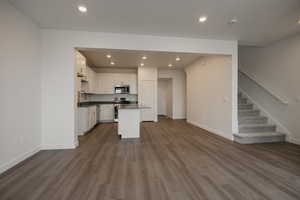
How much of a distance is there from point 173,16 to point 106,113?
18.0 feet

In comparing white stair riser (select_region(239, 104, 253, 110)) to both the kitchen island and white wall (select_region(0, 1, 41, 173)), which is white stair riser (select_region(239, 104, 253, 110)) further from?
white wall (select_region(0, 1, 41, 173))

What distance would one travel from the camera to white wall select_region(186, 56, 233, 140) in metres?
4.42

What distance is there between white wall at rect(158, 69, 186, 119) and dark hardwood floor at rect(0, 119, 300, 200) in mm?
4752

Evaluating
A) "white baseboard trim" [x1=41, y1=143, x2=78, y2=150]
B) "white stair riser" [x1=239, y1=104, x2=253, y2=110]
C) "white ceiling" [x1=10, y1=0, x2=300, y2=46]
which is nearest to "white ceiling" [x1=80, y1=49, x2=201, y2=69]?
"white ceiling" [x1=10, y1=0, x2=300, y2=46]

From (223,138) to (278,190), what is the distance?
2535mm

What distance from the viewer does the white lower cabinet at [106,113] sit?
7176 mm

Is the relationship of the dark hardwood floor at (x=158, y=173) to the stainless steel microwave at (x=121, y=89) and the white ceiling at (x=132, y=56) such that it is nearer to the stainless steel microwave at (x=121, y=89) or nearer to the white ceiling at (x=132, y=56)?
the white ceiling at (x=132, y=56)

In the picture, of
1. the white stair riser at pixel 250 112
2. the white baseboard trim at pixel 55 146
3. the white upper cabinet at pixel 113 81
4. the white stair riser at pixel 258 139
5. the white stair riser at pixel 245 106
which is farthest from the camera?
the white upper cabinet at pixel 113 81

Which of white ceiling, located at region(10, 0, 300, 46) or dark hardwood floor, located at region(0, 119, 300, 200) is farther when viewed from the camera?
white ceiling, located at region(10, 0, 300, 46)

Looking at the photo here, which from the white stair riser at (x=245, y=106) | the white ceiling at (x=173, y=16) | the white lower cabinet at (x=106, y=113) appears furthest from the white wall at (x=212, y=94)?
the white lower cabinet at (x=106, y=113)

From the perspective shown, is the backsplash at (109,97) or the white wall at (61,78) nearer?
the white wall at (61,78)

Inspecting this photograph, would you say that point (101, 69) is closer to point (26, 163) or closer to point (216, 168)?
point (26, 163)

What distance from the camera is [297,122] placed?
3910 millimetres

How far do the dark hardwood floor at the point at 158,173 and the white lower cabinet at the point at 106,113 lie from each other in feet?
11.8
